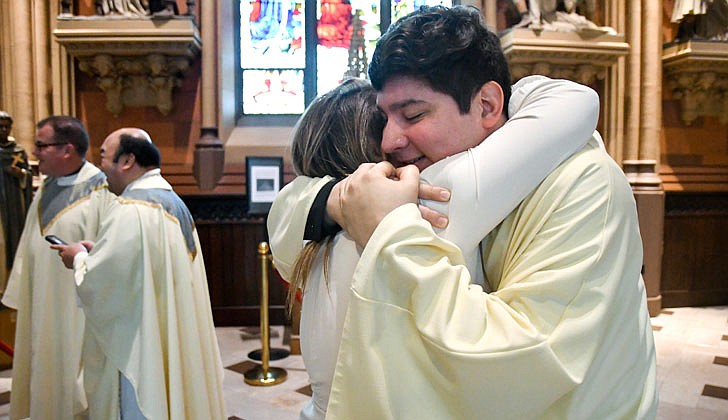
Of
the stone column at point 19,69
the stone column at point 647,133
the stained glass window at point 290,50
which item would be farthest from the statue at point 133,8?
the stone column at point 647,133

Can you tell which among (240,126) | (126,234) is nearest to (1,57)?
(240,126)

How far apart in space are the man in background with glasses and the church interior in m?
1.55

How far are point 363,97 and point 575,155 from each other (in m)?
0.45

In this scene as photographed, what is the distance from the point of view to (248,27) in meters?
6.73

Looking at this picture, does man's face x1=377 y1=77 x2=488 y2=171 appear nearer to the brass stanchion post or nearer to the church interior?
the brass stanchion post

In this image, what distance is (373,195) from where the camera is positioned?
3.02 feet

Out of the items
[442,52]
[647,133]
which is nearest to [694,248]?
[647,133]

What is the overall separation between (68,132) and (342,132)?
2991 mm

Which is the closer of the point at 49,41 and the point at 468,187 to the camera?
the point at 468,187

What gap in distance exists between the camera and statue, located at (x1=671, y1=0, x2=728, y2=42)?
6.50 meters

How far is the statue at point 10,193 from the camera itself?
4613mm

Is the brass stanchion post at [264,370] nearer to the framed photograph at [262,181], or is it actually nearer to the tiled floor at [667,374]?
the tiled floor at [667,374]

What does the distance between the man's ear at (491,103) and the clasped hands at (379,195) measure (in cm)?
22

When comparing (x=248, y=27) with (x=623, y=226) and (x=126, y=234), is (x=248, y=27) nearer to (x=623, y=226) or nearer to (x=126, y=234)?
(x=126, y=234)
